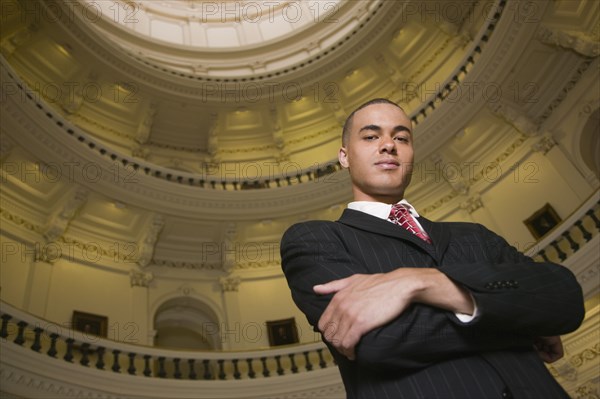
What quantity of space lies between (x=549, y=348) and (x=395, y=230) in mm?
634

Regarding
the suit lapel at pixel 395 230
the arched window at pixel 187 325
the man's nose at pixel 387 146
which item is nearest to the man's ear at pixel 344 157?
the man's nose at pixel 387 146

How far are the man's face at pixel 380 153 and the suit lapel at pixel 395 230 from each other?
0.14 meters

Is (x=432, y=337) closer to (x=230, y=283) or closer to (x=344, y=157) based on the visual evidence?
(x=344, y=157)

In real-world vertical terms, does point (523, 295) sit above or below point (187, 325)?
below

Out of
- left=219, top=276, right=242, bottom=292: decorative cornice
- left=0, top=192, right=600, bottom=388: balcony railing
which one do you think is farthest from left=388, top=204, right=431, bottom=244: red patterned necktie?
left=219, top=276, right=242, bottom=292: decorative cornice

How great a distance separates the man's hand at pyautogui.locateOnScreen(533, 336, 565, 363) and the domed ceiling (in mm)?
12159

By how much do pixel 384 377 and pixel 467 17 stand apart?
16.7 meters

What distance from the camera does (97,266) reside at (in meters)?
13.5

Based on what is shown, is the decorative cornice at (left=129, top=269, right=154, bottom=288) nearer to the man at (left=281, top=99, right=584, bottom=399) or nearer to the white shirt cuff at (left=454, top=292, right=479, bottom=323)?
the man at (left=281, top=99, right=584, bottom=399)

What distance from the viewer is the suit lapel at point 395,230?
6.10ft

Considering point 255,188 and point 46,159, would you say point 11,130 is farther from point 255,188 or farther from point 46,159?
point 255,188

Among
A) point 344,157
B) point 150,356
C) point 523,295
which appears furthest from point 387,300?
point 150,356

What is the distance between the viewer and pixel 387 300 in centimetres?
144

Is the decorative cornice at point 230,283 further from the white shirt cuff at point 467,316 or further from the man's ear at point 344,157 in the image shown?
the white shirt cuff at point 467,316
